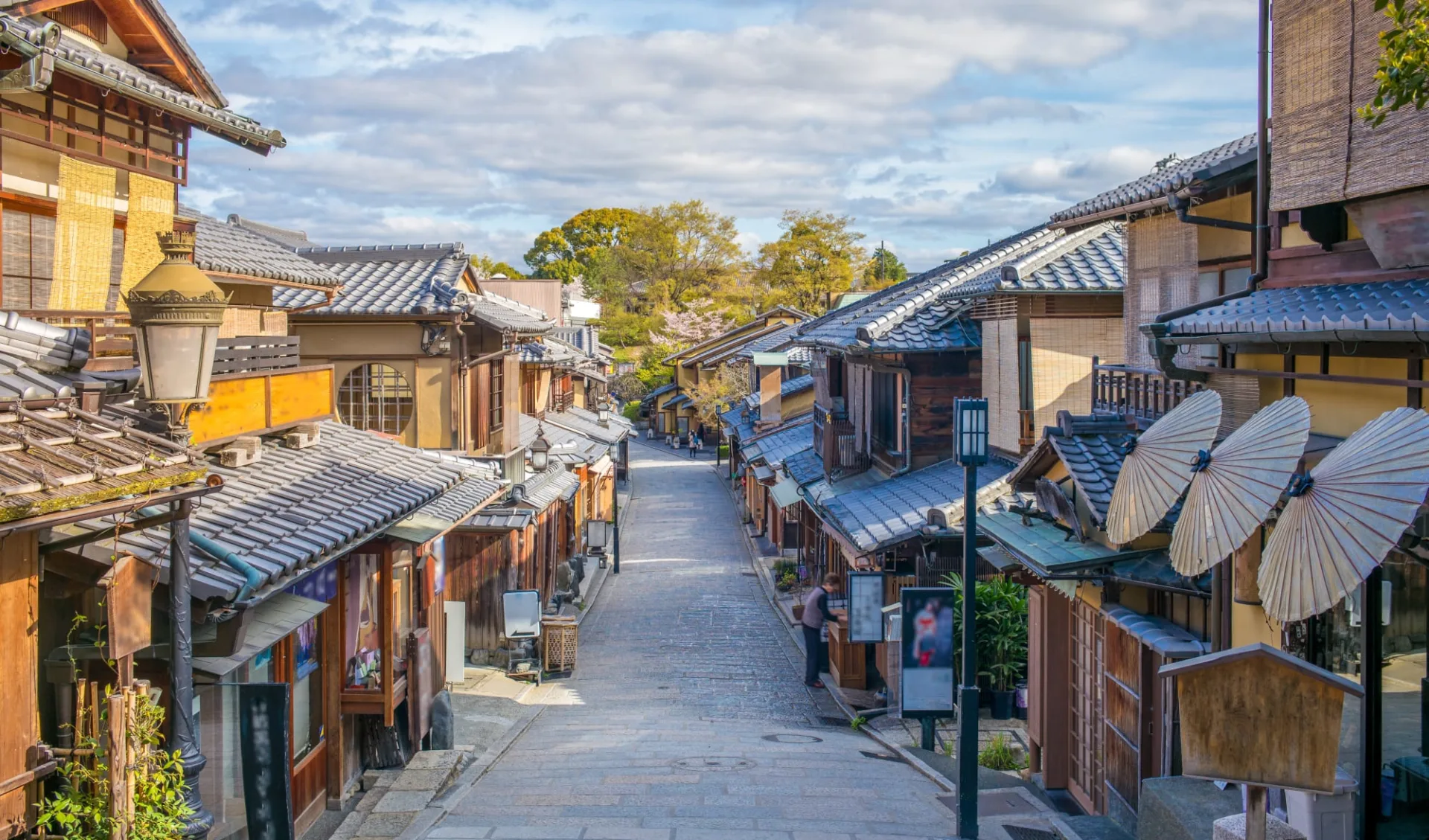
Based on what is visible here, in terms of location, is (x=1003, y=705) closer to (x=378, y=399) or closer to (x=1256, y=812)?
(x=1256, y=812)

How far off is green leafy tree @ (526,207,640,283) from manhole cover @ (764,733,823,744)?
8088 cm

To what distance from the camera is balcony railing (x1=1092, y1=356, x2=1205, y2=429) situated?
36.8 feet

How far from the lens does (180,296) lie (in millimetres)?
7254

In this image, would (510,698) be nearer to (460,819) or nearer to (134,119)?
(460,819)

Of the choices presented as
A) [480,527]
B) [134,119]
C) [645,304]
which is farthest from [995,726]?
[645,304]

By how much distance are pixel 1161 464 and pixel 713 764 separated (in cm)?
783

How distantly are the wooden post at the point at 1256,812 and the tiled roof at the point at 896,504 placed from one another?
11531mm

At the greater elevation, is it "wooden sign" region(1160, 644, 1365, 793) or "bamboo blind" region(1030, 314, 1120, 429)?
"bamboo blind" region(1030, 314, 1120, 429)

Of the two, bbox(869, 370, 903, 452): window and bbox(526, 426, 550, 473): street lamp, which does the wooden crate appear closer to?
bbox(526, 426, 550, 473): street lamp

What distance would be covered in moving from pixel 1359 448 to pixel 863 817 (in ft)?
22.6

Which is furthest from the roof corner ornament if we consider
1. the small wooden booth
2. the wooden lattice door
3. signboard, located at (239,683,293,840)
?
the wooden lattice door

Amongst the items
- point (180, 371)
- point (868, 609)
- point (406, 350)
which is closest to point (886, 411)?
point (868, 609)

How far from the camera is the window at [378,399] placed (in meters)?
21.7

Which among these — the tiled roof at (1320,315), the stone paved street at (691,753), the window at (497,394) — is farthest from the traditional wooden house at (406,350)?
the tiled roof at (1320,315)
